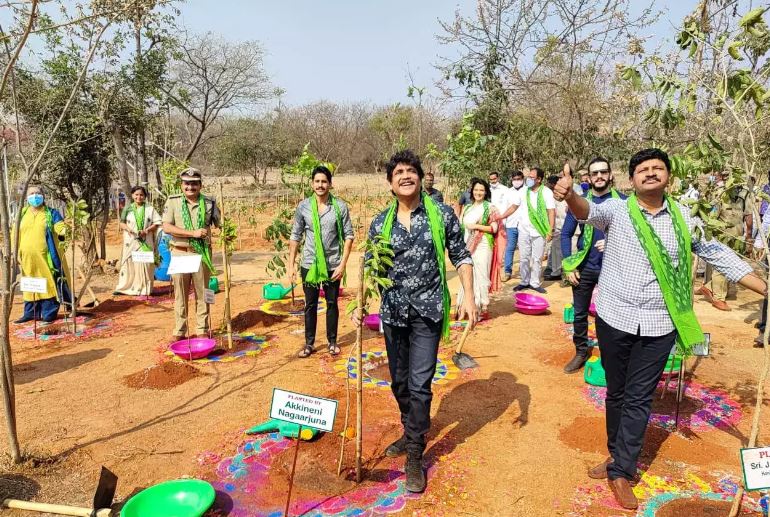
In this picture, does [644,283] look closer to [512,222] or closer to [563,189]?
[563,189]

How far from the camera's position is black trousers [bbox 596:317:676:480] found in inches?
104

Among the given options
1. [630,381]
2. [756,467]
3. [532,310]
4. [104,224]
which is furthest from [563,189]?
[104,224]

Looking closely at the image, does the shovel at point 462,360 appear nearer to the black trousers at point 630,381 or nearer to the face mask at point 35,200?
the black trousers at point 630,381

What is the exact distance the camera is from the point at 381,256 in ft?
9.42

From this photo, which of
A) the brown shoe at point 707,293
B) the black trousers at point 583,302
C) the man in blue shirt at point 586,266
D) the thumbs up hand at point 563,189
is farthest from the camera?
the brown shoe at point 707,293

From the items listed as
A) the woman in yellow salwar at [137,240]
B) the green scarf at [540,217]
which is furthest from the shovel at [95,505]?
the green scarf at [540,217]

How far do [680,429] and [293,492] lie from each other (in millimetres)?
2609

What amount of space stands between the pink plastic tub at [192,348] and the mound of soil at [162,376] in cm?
17

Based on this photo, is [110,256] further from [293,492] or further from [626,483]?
[626,483]

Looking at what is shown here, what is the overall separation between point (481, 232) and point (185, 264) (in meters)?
3.02

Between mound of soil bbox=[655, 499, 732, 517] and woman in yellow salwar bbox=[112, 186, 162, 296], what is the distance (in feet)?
21.4

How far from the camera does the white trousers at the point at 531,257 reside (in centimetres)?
754

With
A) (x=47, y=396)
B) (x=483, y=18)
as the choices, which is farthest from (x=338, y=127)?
(x=47, y=396)

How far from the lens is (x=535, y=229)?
24.8 feet
